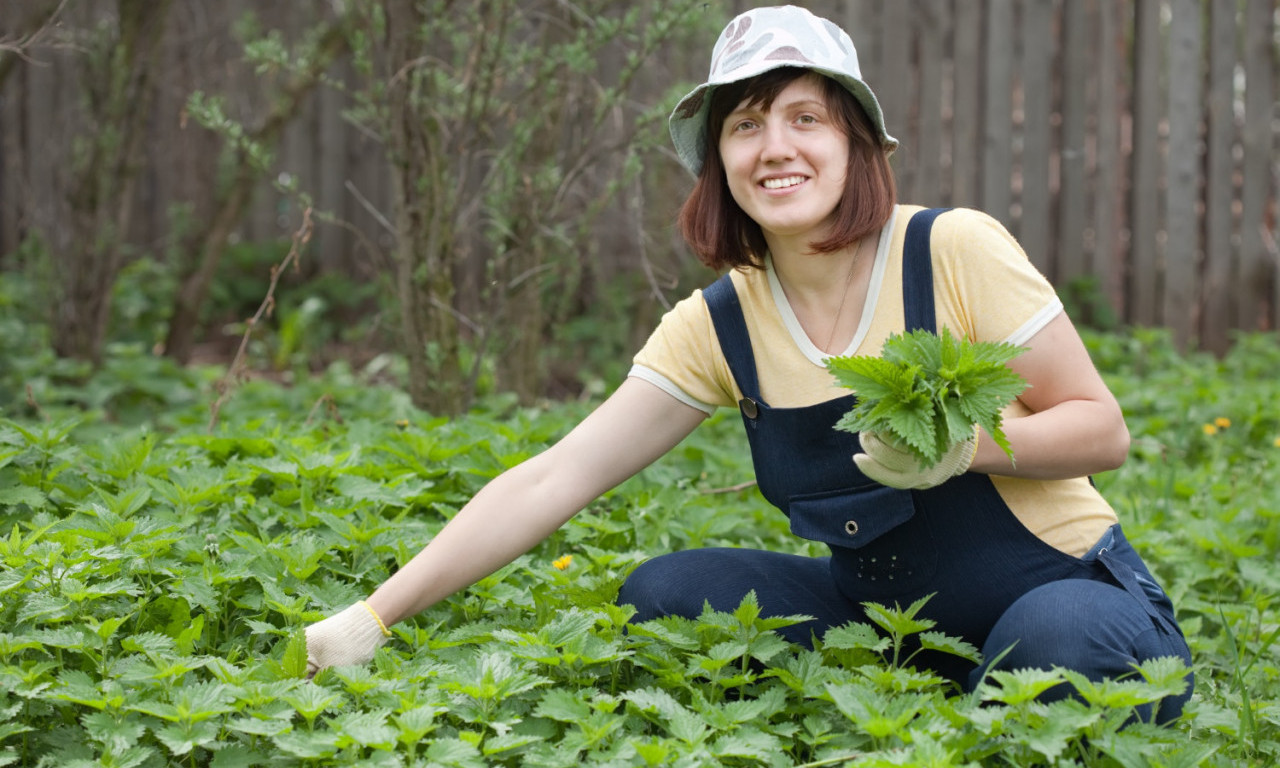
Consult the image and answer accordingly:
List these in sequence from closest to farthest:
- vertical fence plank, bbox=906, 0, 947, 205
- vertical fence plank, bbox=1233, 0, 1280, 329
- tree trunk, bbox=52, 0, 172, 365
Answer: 1. tree trunk, bbox=52, 0, 172, 365
2. vertical fence plank, bbox=1233, 0, 1280, 329
3. vertical fence plank, bbox=906, 0, 947, 205

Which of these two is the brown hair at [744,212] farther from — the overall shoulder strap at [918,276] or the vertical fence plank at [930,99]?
the vertical fence plank at [930,99]

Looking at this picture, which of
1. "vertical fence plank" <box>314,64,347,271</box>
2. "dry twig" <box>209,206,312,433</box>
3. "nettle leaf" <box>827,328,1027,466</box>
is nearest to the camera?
"nettle leaf" <box>827,328,1027,466</box>

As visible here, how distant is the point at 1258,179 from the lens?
19.8 feet

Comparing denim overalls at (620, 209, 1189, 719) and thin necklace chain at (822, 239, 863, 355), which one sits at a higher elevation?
thin necklace chain at (822, 239, 863, 355)

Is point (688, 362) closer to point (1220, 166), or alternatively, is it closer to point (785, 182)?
point (785, 182)

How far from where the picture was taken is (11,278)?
678 cm

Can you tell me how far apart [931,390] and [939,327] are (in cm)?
42

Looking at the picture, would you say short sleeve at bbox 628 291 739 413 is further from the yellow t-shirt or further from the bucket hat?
the bucket hat

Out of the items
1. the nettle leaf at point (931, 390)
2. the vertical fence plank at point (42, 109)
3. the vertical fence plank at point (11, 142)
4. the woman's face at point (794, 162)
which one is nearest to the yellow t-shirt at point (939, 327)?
the woman's face at point (794, 162)

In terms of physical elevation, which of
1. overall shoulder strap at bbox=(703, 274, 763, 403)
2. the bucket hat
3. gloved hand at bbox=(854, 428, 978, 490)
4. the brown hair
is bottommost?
gloved hand at bbox=(854, 428, 978, 490)

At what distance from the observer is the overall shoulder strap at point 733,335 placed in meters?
2.30

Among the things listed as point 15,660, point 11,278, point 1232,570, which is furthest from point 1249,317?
point 11,278

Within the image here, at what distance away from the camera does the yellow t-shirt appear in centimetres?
211

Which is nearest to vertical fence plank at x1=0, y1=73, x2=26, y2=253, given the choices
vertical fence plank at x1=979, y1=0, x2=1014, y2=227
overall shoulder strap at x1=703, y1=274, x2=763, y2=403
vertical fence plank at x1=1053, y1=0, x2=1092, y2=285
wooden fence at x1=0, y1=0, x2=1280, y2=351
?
wooden fence at x1=0, y1=0, x2=1280, y2=351
